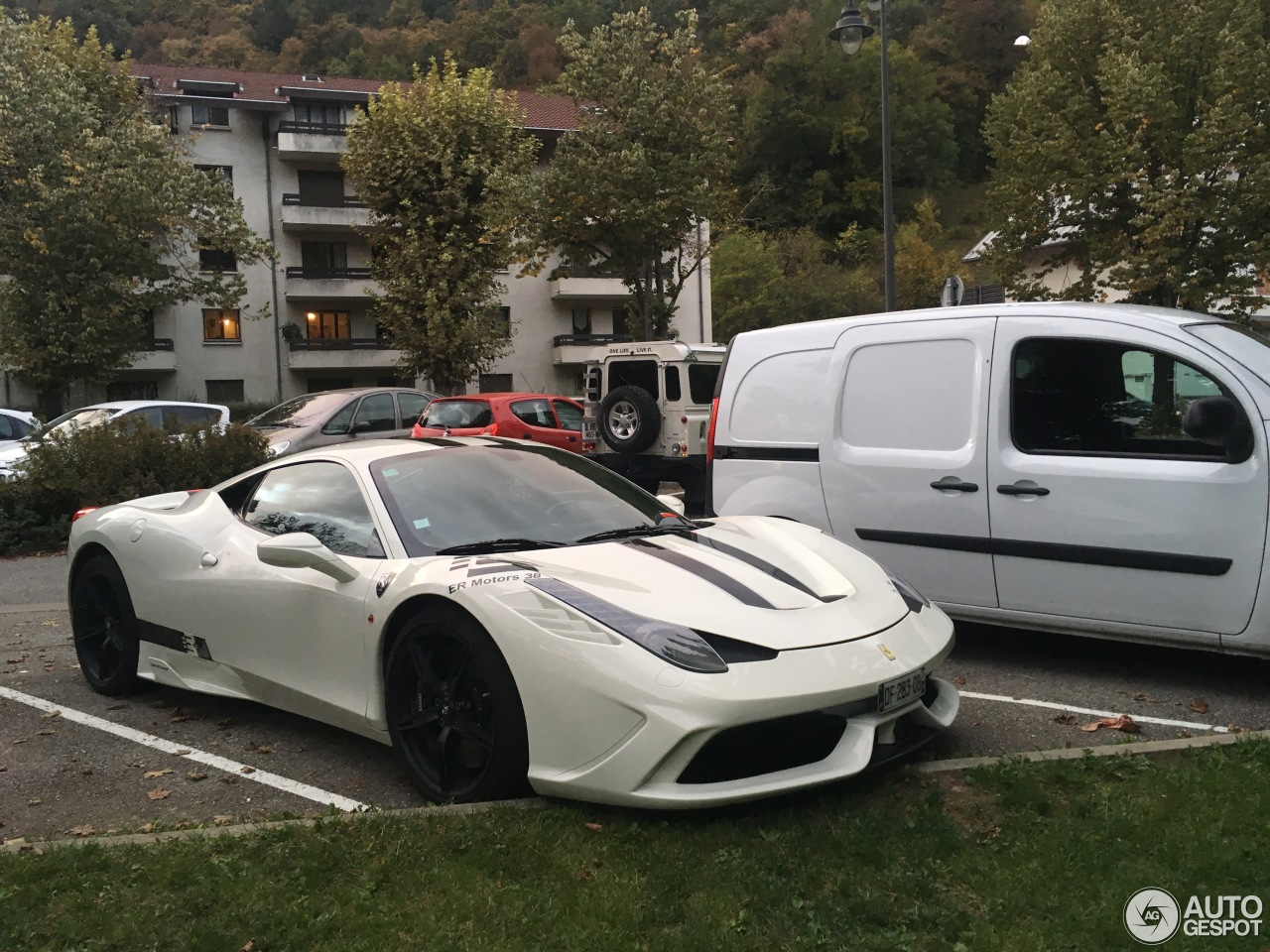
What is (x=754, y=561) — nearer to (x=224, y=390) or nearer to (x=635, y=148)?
(x=635, y=148)

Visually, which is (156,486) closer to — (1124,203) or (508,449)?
(508,449)

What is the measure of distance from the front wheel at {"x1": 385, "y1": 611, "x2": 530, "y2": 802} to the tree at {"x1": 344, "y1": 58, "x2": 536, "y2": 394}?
88.4ft

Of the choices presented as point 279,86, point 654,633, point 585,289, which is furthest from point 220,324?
point 654,633

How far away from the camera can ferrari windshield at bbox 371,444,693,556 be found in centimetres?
422

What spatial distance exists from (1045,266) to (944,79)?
51671 mm

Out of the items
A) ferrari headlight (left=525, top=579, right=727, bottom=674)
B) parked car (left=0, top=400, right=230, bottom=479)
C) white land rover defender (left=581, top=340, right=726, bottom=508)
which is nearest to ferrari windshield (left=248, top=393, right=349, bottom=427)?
parked car (left=0, top=400, right=230, bottom=479)

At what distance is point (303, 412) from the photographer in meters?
15.5

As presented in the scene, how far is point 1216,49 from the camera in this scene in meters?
22.5

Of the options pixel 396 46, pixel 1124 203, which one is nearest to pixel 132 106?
pixel 1124 203

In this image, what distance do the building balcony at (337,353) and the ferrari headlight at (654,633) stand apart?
39167 millimetres

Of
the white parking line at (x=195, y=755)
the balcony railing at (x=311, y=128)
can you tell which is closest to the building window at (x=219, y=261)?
the balcony railing at (x=311, y=128)

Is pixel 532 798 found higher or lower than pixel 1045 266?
lower

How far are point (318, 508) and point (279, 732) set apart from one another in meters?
1.05

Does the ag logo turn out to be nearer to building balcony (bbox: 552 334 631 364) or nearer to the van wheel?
the van wheel
